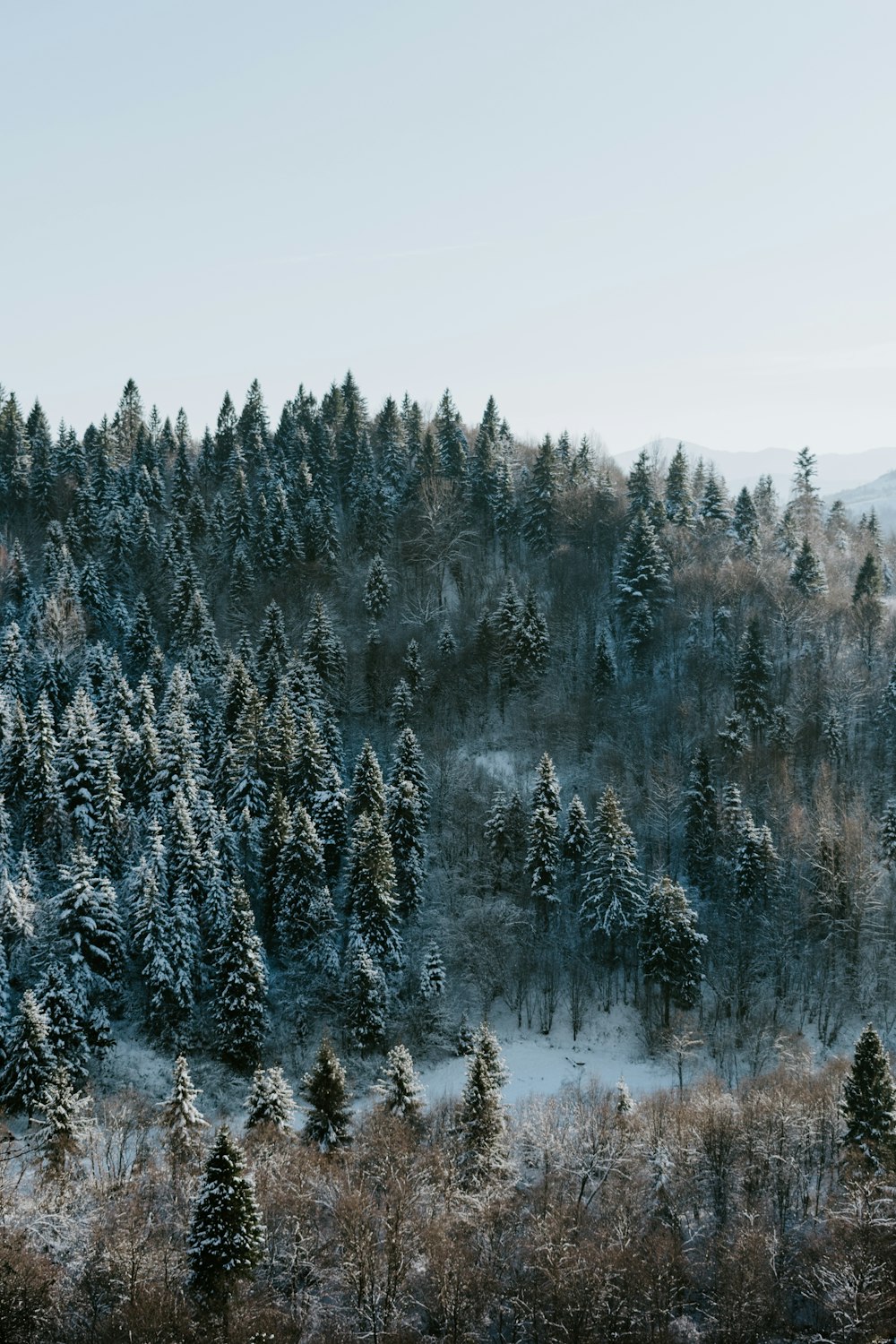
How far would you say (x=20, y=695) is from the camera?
78500mm

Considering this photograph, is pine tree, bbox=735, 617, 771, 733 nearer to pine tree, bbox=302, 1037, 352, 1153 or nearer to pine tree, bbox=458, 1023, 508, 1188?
pine tree, bbox=458, 1023, 508, 1188

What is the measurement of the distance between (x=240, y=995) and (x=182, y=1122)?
503 inches

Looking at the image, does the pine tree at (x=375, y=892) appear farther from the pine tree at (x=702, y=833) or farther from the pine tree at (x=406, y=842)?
the pine tree at (x=702, y=833)

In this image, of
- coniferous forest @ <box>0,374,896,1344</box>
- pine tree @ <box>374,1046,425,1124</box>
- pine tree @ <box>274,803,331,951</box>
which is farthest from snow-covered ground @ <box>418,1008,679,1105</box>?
pine tree @ <box>274,803,331,951</box>

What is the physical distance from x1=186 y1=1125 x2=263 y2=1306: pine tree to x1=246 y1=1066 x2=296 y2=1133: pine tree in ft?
34.4

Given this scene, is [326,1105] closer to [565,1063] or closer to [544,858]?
→ [565,1063]

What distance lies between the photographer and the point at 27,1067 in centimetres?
Result: 4991

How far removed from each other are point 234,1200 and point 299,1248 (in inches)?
170

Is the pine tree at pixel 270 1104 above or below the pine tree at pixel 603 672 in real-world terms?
below

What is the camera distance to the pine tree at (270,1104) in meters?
45.4

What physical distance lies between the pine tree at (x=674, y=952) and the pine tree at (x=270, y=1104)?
2815 centimetres

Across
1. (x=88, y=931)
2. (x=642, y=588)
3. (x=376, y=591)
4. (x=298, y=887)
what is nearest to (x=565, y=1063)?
(x=298, y=887)

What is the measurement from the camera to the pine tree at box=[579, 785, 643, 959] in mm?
67125

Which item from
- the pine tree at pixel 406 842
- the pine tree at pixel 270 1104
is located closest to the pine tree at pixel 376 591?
the pine tree at pixel 406 842
